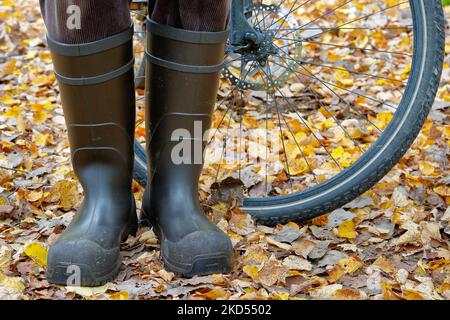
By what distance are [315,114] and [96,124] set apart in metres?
1.31

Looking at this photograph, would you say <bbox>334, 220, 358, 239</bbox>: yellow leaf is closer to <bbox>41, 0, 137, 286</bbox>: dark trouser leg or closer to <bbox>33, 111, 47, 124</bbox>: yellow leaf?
<bbox>41, 0, 137, 286</bbox>: dark trouser leg

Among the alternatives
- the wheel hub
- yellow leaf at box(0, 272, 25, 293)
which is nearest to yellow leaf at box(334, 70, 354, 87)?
the wheel hub

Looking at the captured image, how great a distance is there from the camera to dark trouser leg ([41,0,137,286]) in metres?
1.47

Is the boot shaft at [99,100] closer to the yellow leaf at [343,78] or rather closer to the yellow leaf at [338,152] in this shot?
the yellow leaf at [338,152]

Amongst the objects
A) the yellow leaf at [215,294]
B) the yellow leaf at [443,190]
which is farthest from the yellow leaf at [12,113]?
the yellow leaf at [443,190]

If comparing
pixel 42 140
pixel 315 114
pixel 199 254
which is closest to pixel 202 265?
pixel 199 254

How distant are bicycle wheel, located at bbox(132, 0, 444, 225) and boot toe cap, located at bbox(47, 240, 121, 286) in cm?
50

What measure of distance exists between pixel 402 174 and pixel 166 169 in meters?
0.90

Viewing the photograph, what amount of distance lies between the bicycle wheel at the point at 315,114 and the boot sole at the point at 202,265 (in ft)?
1.04

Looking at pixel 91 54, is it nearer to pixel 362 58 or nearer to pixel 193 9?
pixel 193 9

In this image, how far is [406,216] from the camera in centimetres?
197

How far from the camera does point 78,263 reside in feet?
5.05

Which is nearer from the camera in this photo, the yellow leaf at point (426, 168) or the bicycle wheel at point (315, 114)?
the bicycle wheel at point (315, 114)

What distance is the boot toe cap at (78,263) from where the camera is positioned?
1537 mm
